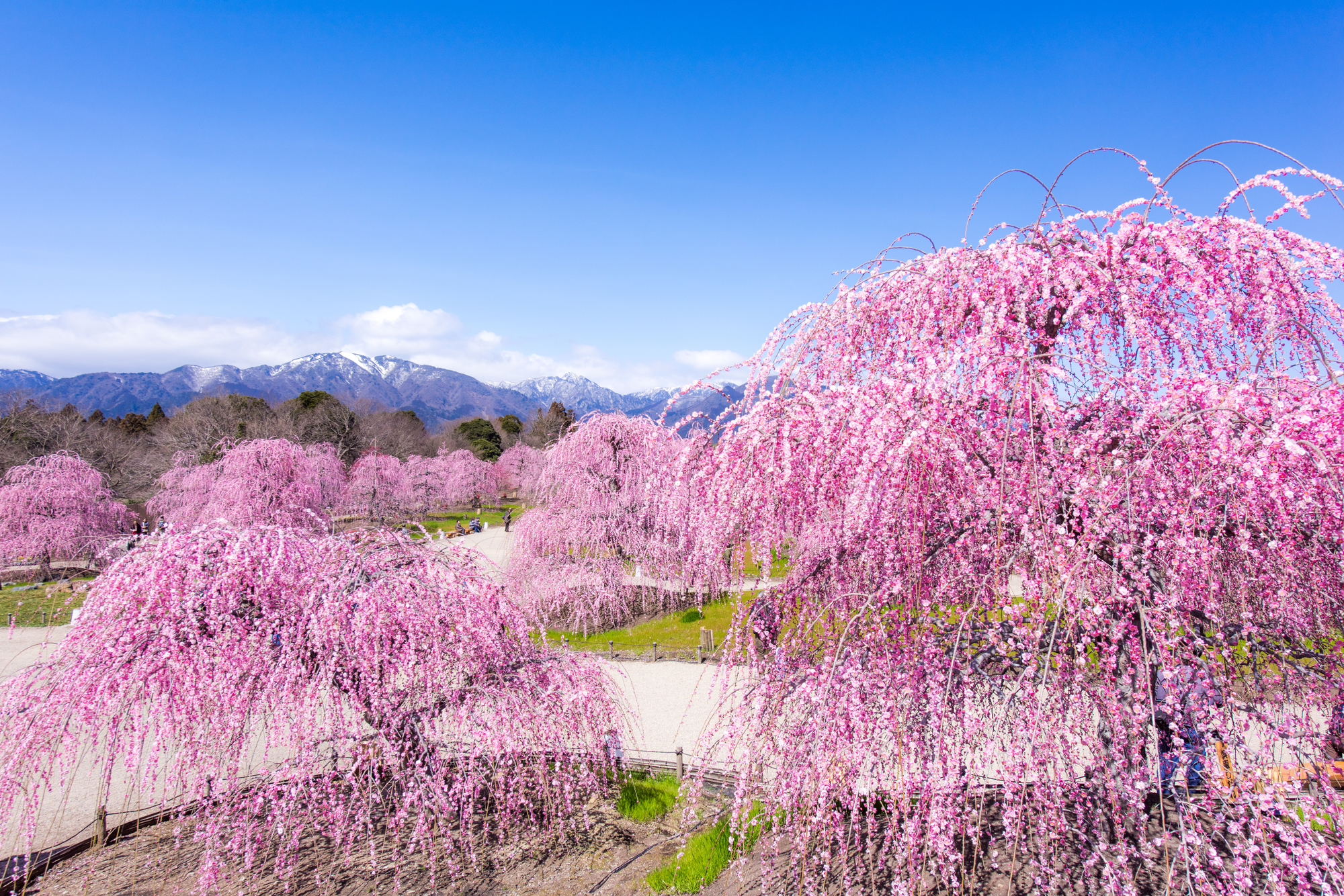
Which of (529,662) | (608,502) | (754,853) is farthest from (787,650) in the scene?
(608,502)

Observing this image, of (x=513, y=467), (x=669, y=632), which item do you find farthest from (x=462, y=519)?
(x=669, y=632)

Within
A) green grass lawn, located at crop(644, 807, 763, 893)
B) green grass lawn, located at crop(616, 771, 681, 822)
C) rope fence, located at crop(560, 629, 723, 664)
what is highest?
green grass lawn, located at crop(644, 807, 763, 893)

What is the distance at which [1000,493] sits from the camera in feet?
10.1

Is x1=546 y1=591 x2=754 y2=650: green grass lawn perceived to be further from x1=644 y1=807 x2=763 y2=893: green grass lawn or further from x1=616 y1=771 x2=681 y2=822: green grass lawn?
x1=644 y1=807 x2=763 y2=893: green grass lawn

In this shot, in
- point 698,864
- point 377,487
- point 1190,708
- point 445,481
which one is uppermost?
point 1190,708

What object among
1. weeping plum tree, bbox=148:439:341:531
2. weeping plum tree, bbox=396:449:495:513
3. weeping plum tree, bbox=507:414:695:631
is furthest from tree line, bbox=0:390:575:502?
weeping plum tree, bbox=396:449:495:513

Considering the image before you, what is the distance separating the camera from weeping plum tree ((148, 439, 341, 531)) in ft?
55.0

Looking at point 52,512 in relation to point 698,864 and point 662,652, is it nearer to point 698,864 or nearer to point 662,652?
point 662,652

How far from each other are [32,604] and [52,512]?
2.81 metres

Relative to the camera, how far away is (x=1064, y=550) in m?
3.16

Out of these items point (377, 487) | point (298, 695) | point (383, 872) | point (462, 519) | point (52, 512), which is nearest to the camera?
point (298, 695)

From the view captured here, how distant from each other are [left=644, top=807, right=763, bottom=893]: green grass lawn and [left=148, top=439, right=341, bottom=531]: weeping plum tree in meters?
12.8

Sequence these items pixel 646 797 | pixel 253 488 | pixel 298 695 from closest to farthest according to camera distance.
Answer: pixel 298 695
pixel 646 797
pixel 253 488

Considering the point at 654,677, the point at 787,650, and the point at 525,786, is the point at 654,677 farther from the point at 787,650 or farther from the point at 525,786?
the point at 787,650
